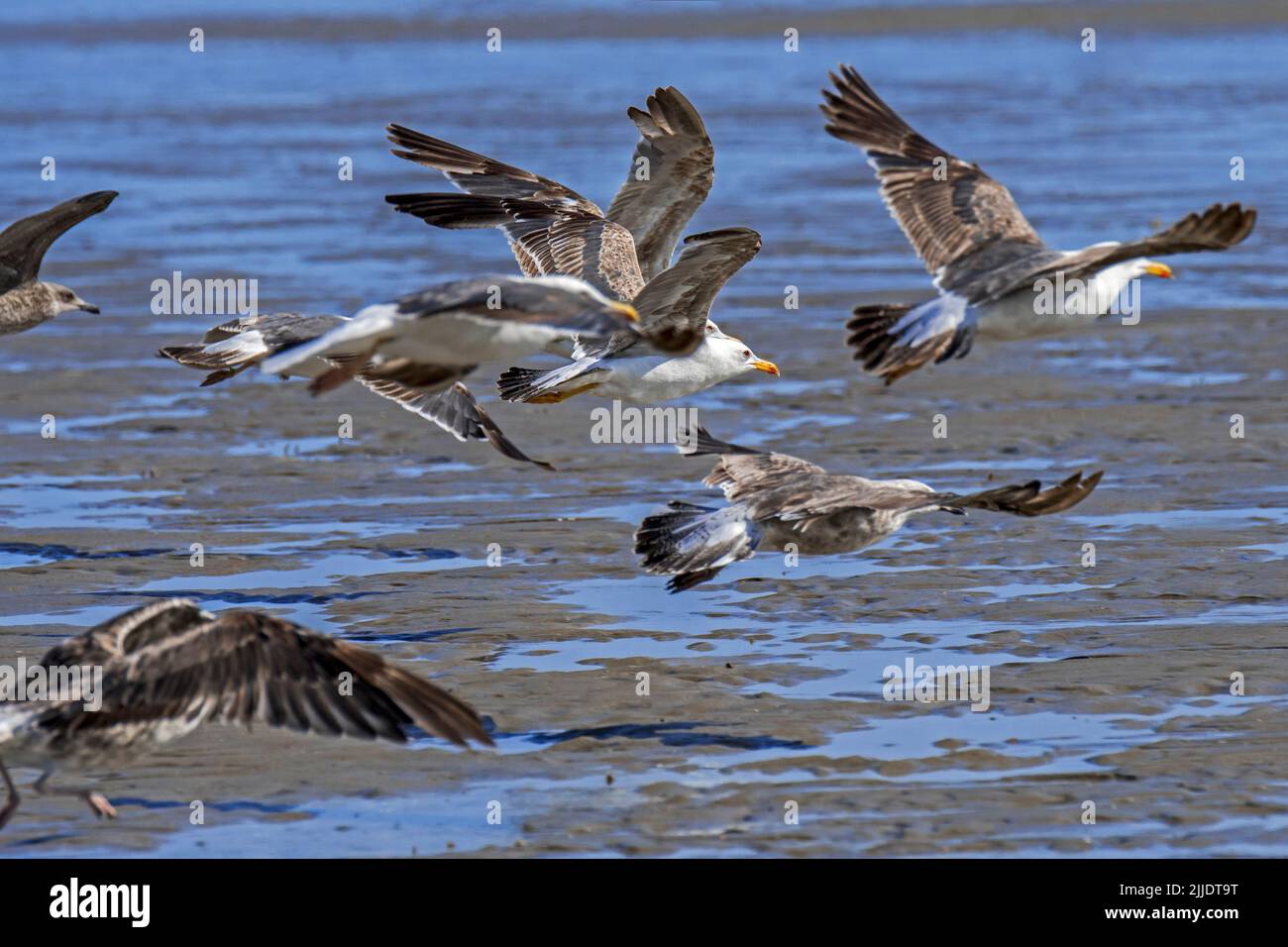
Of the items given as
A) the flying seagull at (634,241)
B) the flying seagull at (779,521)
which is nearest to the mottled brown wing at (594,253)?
the flying seagull at (634,241)

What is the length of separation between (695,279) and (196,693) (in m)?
3.68

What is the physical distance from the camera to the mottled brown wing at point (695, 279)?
8.95 m

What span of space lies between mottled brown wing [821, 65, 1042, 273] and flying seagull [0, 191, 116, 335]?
3.49m

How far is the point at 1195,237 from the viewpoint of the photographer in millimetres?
7297

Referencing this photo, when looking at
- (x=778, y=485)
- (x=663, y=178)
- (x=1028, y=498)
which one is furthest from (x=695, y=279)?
(x=1028, y=498)

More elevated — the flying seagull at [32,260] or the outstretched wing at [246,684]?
the flying seagull at [32,260]

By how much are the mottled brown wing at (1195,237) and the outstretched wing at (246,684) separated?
118 inches

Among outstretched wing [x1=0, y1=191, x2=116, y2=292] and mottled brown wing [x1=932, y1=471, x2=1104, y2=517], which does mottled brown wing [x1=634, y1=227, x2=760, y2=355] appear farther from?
outstretched wing [x1=0, y1=191, x2=116, y2=292]

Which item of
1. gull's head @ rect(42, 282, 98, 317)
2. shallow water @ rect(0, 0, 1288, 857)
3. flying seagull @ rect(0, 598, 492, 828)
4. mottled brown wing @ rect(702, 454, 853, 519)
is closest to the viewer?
flying seagull @ rect(0, 598, 492, 828)

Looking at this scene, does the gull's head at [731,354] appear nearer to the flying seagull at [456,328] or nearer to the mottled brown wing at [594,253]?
the mottled brown wing at [594,253]

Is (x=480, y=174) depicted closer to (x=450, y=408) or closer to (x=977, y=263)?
(x=450, y=408)

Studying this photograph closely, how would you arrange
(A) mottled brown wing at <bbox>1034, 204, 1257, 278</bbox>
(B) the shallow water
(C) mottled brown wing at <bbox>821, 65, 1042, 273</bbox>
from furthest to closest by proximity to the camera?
(C) mottled brown wing at <bbox>821, 65, 1042, 273</bbox>, (A) mottled brown wing at <bbox>1034, 204, 1257, 278</bbox>, (B) the shallow water

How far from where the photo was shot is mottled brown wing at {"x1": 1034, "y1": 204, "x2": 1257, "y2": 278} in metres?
7.23

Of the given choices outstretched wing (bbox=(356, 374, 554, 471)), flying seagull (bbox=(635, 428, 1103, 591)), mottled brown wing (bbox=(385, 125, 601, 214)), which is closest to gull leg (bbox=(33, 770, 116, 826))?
flying seagull (bbox=(635, 428, 1103, 591))
